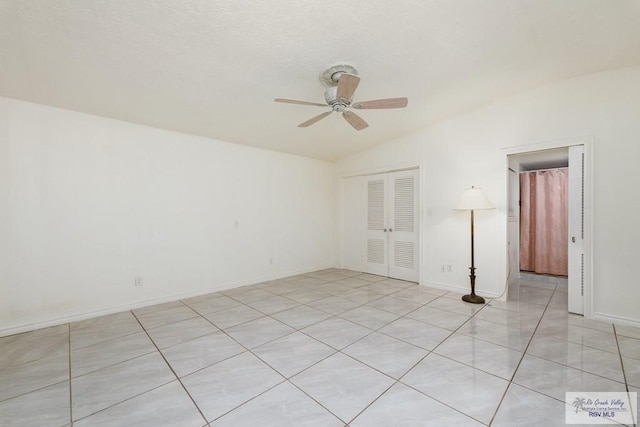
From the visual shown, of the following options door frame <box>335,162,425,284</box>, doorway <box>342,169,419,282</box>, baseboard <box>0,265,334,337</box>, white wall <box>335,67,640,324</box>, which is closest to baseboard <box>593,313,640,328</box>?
white wall <box>335,67,640,324</box>

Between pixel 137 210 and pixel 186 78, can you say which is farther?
pixel 137 210

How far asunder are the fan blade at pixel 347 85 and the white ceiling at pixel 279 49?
15.5 inches

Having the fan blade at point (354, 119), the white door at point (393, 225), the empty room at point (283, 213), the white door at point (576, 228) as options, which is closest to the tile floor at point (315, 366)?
the empty room at point (283, 213)

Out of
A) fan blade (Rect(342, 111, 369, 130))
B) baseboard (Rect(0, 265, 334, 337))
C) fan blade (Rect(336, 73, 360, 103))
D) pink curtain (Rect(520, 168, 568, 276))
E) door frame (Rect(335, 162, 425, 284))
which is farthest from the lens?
pink curtain (Rect(520, 168, 568, 276))

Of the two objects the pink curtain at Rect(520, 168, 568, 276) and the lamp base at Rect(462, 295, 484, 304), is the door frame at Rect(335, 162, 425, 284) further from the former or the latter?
the pink curtain at Rect(520, 168, 568, 276)

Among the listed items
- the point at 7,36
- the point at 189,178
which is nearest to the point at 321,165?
the point at 189,178

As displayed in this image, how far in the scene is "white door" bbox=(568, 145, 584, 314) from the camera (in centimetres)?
313

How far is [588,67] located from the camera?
288cm

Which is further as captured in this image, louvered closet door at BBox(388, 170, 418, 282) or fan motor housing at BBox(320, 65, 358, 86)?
louvered closet door at BBox(388, 170, 418, 282)

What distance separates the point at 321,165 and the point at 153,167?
324cm

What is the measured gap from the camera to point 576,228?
3193 mm

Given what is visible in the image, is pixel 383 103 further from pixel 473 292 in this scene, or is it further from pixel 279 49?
pixel 473 292

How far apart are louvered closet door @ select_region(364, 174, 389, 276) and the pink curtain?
2835 millimetres

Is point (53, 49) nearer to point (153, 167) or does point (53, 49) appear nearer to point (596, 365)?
point (153, 167)
